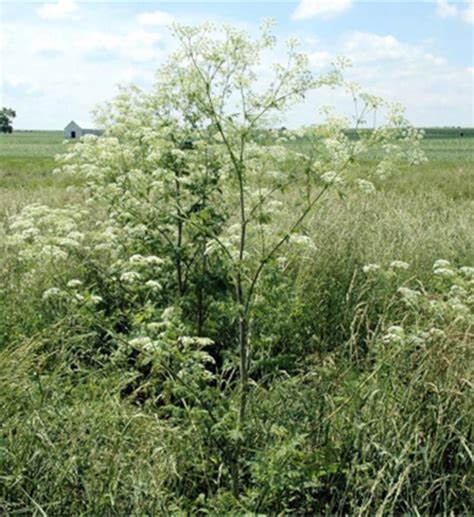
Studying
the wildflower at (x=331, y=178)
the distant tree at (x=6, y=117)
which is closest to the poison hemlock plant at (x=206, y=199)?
the wildflower at (x=331, y=178)

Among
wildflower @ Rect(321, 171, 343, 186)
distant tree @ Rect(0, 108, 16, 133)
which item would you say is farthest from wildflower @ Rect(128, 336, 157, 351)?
distant tree @ Rect(0, 108, 16, 133)

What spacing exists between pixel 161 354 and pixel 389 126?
1593mm

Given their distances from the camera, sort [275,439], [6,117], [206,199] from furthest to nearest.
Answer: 1. [6,117]
2. [206,199]
3. [275,439]

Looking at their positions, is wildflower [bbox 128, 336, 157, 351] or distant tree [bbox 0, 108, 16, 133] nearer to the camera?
wildflower [bbox 128, 336, 157, 351]

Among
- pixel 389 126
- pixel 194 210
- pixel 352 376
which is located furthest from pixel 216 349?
pixel 389 126

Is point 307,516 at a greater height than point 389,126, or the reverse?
point 389,126

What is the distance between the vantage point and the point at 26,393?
3889 millimetres

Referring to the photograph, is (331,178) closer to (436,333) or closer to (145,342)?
(436,333)

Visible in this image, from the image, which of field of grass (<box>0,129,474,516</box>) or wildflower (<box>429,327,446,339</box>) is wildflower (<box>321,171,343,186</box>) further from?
wildflower (<box>429,327,446,339</box>)

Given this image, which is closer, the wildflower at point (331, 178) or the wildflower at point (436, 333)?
the wildflower at point (331, 178)

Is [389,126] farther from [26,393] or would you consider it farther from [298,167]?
[26,393]

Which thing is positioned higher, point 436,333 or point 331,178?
point 331,178

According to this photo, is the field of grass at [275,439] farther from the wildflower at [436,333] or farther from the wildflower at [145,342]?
the wildflower at [145,342]

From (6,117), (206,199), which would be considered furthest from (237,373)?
(6,117)
